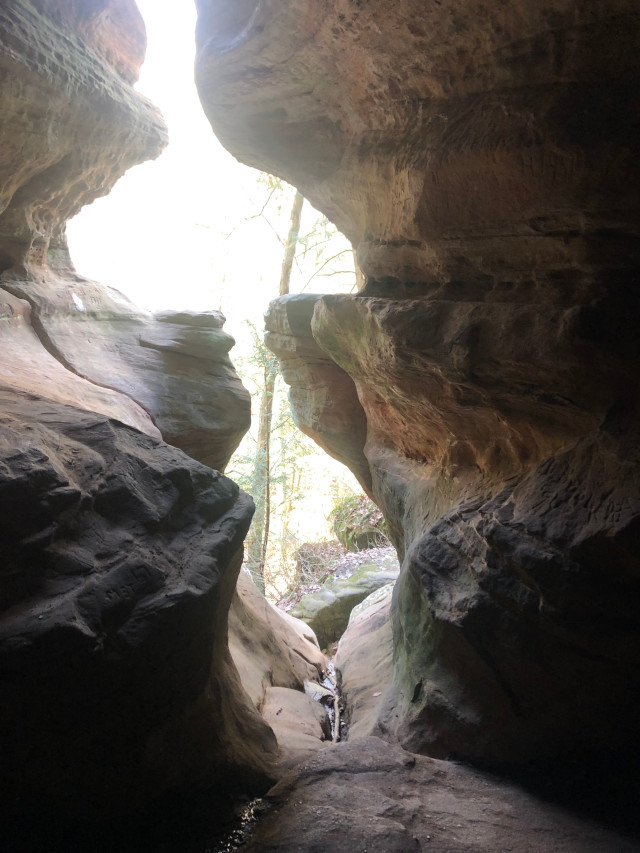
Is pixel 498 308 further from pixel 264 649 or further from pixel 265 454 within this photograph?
pixel 265 454

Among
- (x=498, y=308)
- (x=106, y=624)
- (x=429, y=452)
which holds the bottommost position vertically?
(x=106, y=624)

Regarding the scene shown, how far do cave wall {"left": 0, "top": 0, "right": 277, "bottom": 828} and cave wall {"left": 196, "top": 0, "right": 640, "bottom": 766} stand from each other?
1686 millimetres

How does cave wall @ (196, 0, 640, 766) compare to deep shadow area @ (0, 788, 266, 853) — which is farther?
cave wall @ (196, 0, 640, 766)

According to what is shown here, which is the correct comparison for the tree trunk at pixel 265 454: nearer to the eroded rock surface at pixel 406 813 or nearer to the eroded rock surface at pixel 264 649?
the eroded rock surface at pixel 264 649

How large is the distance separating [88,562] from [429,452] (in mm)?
4489

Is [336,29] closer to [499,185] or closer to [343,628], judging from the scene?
[499,185]

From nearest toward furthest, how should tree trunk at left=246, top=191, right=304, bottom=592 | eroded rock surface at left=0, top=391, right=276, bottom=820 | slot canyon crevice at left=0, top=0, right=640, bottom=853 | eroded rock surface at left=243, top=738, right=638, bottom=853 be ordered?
eroded rock surface at left=0, top=391, right=276, bottom=820 < slot canyon crevice at left=0, top=0, right=640, bottom=853 < eroded rock surface at left=243, top=738, right=638, bottom=853 < tree trunk at left=246, top=191, right=304, bottom=592

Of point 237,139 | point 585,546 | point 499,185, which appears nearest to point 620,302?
point 499,185

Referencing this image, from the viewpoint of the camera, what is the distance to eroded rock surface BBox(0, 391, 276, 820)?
2814 millimetres

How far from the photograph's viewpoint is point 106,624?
302 cm

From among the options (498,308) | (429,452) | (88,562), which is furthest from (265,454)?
(88,562)

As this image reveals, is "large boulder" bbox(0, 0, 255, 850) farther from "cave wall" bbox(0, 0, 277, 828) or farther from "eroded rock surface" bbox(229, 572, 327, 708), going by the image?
"eroded rock surface" bbox(229, 572, 327, 708)

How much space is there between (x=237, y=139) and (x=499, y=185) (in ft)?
11.9

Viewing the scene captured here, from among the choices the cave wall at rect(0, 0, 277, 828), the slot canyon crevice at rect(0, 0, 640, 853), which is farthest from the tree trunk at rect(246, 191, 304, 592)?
the slot canyon crevice at rect(0, 0, 640, 853)
